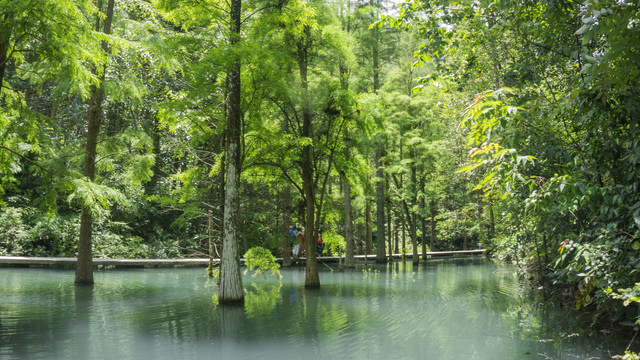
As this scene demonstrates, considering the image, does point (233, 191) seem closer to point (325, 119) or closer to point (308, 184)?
point (308, 184)

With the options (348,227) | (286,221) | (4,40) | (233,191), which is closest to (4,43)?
(4,40)

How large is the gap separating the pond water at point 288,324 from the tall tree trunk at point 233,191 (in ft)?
1.59

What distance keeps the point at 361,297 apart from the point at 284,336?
4.79 m

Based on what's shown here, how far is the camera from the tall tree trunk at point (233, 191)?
9789 mm

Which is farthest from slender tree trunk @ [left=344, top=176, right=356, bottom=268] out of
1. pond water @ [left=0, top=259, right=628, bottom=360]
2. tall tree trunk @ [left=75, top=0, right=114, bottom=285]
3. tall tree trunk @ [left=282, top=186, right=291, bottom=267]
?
tall tree trunk @ [left=75, top=0, right=114, bottom=285]

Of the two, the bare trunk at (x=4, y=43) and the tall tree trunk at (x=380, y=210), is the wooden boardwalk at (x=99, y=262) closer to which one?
the tall tree trunk at (x=380, y=210)

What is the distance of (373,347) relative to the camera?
6398 millimetres

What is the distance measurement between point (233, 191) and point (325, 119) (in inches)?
173

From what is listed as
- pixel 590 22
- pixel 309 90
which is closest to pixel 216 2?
pixel 309 90

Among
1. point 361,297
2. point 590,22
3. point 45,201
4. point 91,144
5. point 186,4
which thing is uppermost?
point 186,4

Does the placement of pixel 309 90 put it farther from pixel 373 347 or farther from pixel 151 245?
pixel 151 245

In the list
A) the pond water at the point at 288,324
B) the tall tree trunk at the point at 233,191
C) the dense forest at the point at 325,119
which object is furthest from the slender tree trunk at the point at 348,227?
the tall tree trunk at the point at 233,191

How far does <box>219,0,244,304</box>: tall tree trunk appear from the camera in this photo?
9.79 meters

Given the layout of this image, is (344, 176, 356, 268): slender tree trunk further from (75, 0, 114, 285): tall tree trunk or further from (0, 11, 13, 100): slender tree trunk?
(0, 11, 13, 100): slender tree trunk
